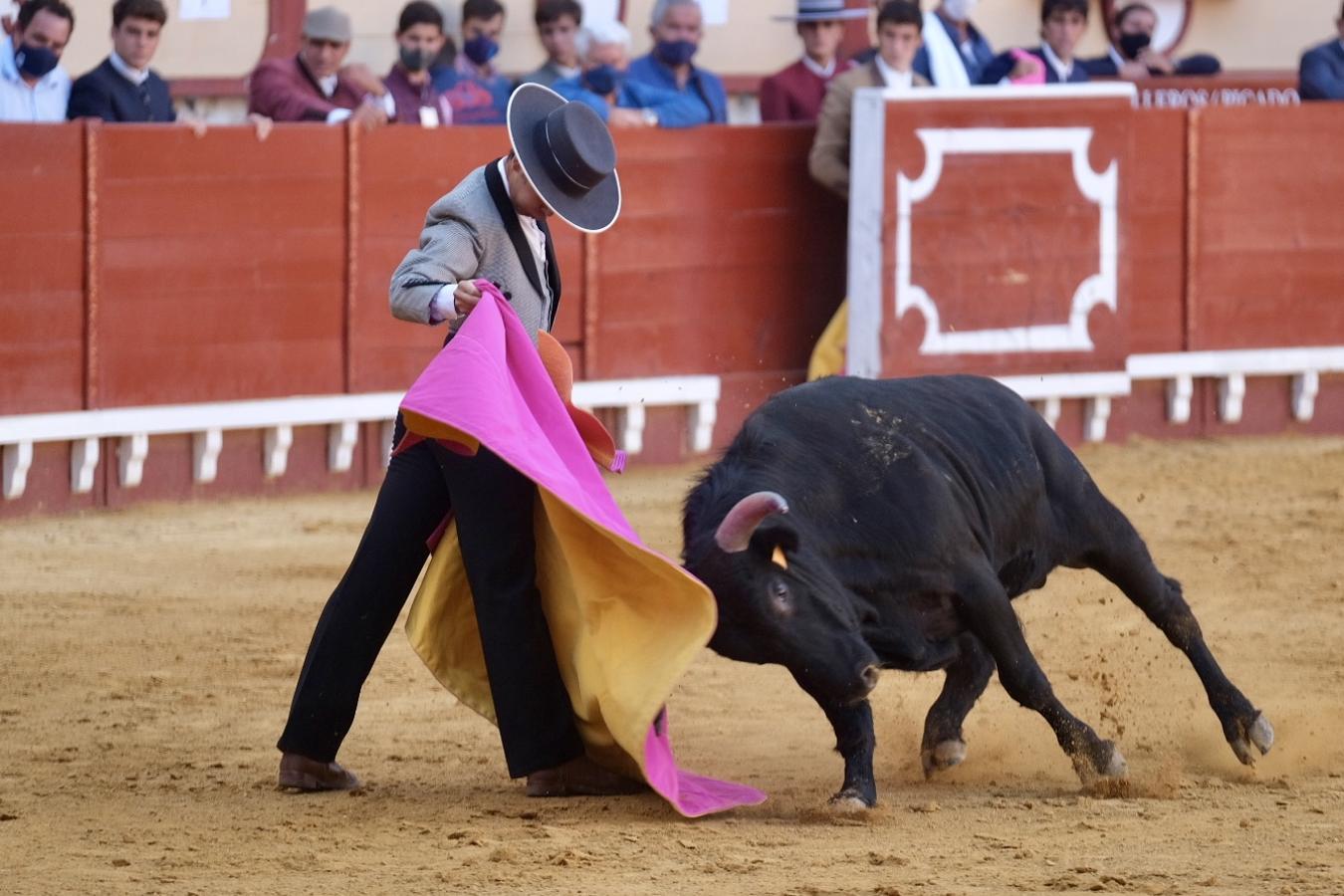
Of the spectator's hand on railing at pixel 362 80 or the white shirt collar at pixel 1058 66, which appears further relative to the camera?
the white shirt collar at pixel 1058 66

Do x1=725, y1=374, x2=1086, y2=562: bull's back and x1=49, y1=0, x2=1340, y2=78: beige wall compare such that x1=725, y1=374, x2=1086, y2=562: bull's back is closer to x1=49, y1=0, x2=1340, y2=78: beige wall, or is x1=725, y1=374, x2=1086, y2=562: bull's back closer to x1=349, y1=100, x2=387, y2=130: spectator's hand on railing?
x1=349, y1=100, x2=387, y2=130: spectator's hand on railing

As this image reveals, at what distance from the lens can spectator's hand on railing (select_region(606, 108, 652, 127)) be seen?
820 cm

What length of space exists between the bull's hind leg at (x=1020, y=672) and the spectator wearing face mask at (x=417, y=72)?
14.0ft

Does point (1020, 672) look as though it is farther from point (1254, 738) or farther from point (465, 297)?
point (465, 297)

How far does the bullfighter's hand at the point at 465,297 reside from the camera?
12.9 feet

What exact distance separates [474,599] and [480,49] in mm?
4731

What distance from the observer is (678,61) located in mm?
8578

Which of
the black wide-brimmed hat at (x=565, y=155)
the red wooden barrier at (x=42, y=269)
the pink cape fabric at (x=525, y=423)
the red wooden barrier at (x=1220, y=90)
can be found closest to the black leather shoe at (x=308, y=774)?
the pink cape fabric at (x=525, y=423)

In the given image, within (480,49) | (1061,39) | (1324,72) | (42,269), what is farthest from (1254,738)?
(1324,72)

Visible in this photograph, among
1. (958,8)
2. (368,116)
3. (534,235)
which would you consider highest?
(958,8)

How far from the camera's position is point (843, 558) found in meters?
3.99

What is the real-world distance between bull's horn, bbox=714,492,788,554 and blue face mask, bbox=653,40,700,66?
16.3 ft

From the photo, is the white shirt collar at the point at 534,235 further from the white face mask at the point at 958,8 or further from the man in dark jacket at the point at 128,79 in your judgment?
the white face mask at the point at 958,8

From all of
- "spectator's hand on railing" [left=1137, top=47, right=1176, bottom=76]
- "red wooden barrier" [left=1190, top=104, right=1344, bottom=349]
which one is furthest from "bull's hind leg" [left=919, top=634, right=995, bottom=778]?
"spectator's hand on railing" [left=1137, top=47, right=1176, bottom=76]
